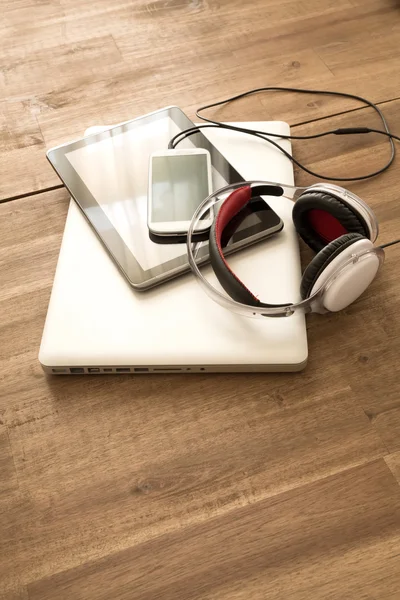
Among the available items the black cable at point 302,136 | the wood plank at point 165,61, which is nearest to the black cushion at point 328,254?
the black cable at point 302,136

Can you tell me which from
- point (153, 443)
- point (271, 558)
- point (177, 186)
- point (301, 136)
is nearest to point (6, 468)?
point (153, 443)

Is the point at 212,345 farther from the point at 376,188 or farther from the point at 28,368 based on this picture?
the point at 376,188

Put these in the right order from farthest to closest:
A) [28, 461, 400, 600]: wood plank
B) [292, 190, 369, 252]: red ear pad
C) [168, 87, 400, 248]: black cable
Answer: [168, 87, 400, 248]: black cable < [292, 190, 369, 252]: red ear pad < [28, 461, 400, 600]: wood plank

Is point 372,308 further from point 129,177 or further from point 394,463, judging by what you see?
point 129,177

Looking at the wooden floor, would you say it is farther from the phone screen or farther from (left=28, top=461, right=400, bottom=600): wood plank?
the phone screen

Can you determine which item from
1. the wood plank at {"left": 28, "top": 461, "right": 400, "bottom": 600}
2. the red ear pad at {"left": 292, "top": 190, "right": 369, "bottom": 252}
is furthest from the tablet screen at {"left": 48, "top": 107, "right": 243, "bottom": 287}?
the wood plank at {"left": 28, "top": 461, "right": 400, "bottom": 600}

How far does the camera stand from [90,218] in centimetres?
69

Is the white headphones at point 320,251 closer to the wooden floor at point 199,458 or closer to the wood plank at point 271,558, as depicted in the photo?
the wooden floor at point 199,458

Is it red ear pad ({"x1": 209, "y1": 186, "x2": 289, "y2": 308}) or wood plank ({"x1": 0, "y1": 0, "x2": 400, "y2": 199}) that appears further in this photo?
wood plank ({"x1": 0, "y1": 0, "x2": 400, "y2": 199})

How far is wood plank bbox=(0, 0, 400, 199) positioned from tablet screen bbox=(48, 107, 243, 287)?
0.06 metres

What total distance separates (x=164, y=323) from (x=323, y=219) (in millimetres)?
202

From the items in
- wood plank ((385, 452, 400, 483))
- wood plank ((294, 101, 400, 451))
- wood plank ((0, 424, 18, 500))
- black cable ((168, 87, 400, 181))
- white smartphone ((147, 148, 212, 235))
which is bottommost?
wood plank ((385, 452, 400, 483))

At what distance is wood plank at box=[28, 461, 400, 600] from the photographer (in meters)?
0.50

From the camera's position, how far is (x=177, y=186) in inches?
27.7
